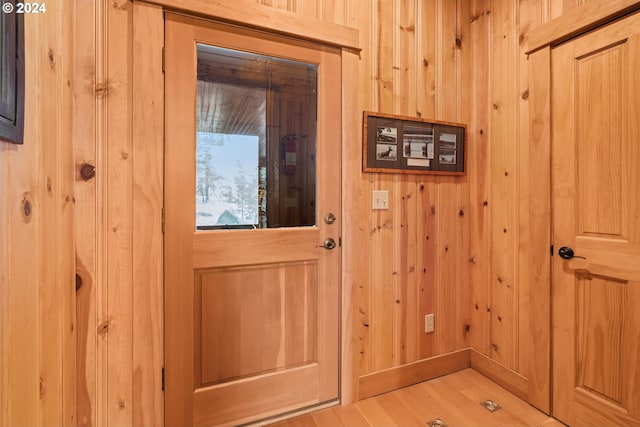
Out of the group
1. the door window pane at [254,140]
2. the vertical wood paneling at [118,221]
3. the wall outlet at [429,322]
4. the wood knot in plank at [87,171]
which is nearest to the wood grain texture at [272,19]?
the door window pane at [254,140]

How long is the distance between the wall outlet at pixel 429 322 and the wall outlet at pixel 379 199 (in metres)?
0.86

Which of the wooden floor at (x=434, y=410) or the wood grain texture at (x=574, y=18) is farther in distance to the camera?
the wooden floor at (x=434, y=410)

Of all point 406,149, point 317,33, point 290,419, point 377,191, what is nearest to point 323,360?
point 290,419

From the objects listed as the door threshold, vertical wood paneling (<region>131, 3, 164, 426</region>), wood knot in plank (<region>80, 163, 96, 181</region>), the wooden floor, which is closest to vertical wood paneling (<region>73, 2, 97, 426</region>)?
wood knot in plank (<region>80, 163, 96, 181</region>)

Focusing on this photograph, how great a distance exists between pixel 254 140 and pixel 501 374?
225 centimetres

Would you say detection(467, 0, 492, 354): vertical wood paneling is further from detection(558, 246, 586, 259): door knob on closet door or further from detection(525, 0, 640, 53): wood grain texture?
detection(558, 246, 586, 259): door knob on closet door

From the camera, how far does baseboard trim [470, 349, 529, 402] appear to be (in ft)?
6.19

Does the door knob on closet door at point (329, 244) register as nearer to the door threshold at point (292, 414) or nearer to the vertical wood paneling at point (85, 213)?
the door threshold at point (292, 414)

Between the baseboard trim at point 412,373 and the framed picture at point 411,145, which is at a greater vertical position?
the framed picture at point 411,145

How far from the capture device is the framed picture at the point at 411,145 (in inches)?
75.1

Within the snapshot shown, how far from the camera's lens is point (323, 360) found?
5.91 ft

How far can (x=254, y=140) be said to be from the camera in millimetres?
1657

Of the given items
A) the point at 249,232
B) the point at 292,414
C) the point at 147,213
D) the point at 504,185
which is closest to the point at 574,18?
the point at 504,185

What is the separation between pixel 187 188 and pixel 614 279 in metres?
2.23
